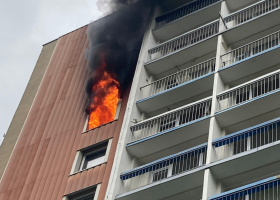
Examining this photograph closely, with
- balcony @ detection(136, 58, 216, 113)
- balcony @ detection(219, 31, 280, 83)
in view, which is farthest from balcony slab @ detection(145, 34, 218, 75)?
balcony @ detection(219, 31, 280, 83)

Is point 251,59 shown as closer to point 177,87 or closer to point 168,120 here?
point 177,87

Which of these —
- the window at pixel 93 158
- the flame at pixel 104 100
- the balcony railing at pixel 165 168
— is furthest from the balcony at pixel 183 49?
the balcony railing at pixel 165 168

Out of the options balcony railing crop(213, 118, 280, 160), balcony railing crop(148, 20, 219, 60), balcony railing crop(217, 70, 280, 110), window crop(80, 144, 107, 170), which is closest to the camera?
balcony railing crop(213, 118, 280, 160)

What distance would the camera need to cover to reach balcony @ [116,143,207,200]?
22625mm

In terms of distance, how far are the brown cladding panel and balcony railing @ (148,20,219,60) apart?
4.11 m

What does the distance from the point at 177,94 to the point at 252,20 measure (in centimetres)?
530

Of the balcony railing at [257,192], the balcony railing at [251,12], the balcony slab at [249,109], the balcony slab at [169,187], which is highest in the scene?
the balcony railing at [251,12]

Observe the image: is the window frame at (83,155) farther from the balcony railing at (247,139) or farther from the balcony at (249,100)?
the balcony railing at (247,139)

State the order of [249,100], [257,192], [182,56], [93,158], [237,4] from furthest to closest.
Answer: [237,4] → [182,56] → [93,158] → [249,100] → [257,192]

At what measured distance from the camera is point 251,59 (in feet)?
85.3

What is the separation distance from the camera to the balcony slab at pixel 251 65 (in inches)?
1013

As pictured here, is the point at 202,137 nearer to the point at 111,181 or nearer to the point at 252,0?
the point at 111,181

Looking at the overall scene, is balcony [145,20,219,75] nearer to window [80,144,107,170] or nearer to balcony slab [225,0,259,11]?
balcony slab [225,0,259,11]

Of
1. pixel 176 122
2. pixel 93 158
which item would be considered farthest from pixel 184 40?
pixel 93 158
